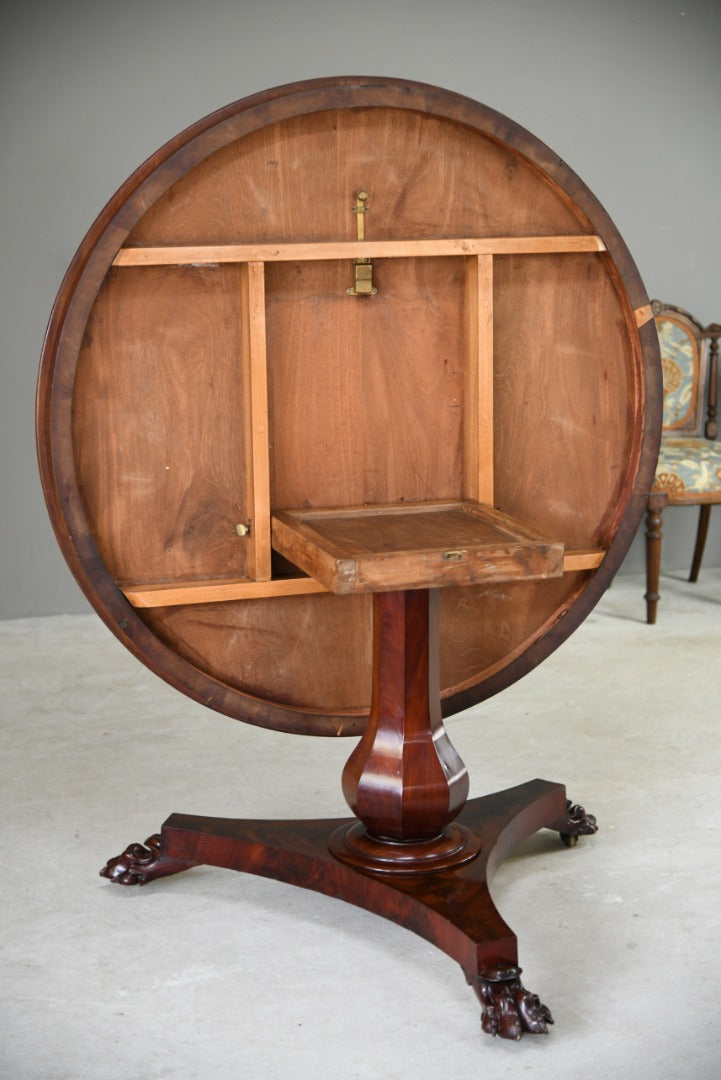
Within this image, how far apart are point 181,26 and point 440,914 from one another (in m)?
3.53

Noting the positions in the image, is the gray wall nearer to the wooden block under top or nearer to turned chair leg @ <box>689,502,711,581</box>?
turned chair leg @ <box>689,502,711,581</box>

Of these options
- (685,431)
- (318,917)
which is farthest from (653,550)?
(318,917)

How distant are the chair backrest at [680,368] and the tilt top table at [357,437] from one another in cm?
256

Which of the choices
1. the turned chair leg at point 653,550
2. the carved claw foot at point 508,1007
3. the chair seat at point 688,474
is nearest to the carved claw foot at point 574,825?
the carved claw foot at point 508,1007

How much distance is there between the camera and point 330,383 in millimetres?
2387

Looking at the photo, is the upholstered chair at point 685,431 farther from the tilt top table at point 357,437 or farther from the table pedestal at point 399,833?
the table pedestal at point 399,833

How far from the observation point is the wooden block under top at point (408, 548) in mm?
2018

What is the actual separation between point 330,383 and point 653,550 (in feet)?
8.19

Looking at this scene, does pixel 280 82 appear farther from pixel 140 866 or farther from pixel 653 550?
pixel 140 866

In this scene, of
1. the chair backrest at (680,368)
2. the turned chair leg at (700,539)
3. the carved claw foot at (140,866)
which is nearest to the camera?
the carved claw foot at (140,866)

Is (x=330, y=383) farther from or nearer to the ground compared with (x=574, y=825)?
farther from the ground

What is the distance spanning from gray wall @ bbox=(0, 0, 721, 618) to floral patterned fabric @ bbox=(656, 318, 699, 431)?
0.41 m

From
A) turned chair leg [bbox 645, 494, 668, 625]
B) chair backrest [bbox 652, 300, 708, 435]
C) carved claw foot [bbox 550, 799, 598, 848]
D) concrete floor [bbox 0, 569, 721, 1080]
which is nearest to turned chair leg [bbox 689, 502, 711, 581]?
chair backrest [bbox 652, 300, 708, 435]

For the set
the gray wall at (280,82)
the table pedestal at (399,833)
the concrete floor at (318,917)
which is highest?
the gray wall at (280,82)
